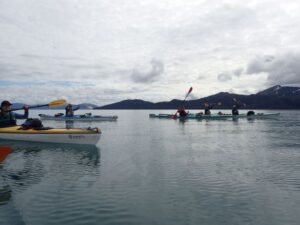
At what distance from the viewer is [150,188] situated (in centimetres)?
1414

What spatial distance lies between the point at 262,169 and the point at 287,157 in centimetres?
495

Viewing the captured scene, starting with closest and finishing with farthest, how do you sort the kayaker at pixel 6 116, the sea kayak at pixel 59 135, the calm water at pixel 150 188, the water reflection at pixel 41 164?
the calm water at pixel 150 188
the water reflection at pixel 41 164
the kayaker at pixel 6 116
the sea kayak at pixel 59 135

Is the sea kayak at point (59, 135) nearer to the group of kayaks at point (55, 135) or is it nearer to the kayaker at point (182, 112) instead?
the group of kayaks at point (55, 135)

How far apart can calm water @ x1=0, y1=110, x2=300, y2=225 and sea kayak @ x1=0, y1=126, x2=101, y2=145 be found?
10.8ft

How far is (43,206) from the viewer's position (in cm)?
1166

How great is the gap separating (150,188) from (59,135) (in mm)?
15460

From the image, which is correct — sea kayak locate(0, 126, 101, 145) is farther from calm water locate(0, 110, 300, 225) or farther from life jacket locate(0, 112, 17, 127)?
calm water locate(0, 110, 300, 225)

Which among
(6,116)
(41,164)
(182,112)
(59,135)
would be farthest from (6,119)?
(182,112)

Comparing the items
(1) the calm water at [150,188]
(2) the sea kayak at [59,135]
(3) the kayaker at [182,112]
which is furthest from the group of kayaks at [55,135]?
(3) the kayaker at [182,112]

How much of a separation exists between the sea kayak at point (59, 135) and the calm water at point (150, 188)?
3.30 m

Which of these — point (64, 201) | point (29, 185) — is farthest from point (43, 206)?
point (29, 185)

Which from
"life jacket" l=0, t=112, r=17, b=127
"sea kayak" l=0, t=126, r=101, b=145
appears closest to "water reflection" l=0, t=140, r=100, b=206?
"sea kayak" l=0, t=126, r=101, b=145

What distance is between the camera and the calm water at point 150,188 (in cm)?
1072

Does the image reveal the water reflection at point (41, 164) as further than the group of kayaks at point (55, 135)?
No
